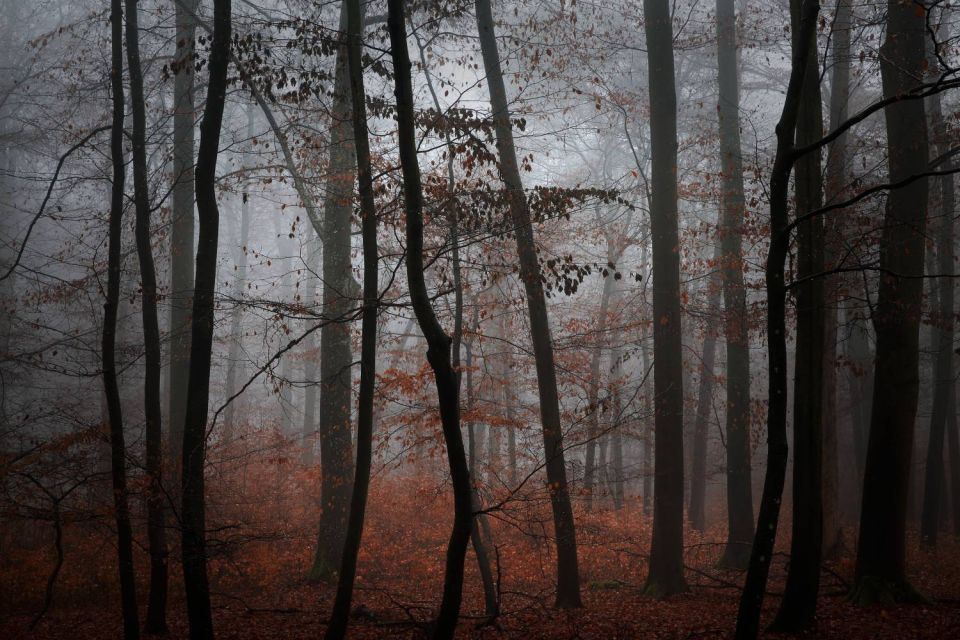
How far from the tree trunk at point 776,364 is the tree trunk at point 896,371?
2358mm

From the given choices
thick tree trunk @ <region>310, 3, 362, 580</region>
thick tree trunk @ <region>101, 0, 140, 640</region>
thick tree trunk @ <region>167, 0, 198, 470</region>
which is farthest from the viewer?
thick tree trunk @ <region>167, 0, 198, 470</region>

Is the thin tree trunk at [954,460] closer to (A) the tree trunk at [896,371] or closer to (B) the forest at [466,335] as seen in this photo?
(B) the forest at [466,335]

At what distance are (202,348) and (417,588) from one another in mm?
6601

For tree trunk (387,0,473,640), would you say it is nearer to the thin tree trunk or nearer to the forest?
the forest

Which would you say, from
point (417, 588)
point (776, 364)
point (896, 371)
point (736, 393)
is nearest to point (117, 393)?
point (417, 588)

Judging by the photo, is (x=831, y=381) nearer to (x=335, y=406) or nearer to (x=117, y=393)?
(x=335, y=406)

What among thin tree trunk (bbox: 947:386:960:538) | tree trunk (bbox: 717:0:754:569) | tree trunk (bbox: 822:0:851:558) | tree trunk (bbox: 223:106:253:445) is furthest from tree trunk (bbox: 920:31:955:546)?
tree trunk (bbox: 223:106:253:445)

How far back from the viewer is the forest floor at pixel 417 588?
783 centimetres

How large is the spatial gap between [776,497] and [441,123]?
500 cm

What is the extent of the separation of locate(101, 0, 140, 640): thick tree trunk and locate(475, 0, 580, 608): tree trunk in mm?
4762

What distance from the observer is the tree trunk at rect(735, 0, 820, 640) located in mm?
6164

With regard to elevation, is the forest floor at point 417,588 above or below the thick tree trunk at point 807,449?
below

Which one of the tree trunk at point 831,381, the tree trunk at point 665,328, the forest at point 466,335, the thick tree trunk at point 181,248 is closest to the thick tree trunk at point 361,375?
the forest at point 466,335

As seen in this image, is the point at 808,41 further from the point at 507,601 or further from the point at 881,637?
the point at 507,601
